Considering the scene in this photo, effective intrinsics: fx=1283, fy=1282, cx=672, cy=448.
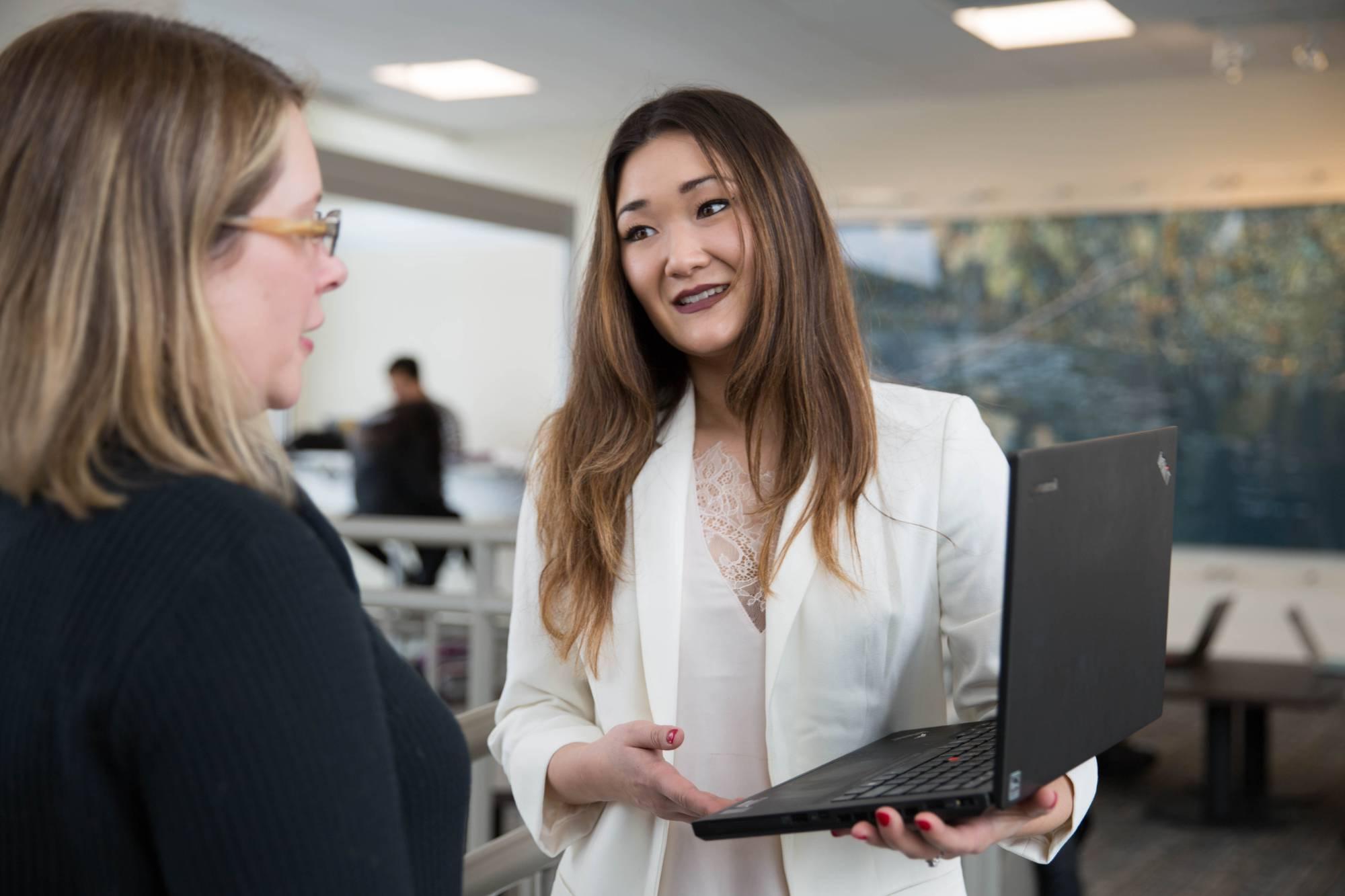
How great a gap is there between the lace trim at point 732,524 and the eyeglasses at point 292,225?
0.67 metres

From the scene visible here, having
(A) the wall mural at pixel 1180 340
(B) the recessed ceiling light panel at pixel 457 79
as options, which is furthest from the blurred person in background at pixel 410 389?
(A) the wall mural at pixel 1180 340

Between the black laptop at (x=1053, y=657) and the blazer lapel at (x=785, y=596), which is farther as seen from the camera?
the blazer lapel at (x=785, y=596)

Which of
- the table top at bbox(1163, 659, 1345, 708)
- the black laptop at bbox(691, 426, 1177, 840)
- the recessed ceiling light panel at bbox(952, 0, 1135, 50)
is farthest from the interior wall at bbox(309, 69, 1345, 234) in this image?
the black laptop at bbox(691, 426, 1177, 840)

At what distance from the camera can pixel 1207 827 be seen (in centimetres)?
487

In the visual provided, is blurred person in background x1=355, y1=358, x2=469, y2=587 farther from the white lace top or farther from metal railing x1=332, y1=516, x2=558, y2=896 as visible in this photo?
the white lace top

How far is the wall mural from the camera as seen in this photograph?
725cm

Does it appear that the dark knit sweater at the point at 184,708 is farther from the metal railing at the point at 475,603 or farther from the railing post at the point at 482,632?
the railing post at the point at 482,632

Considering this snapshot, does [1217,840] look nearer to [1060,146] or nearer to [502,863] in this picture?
[502,863]

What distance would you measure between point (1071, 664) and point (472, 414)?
11.7 metres

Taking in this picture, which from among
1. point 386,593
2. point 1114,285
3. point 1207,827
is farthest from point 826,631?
point 1114,285

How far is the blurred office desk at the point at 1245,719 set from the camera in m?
4.81

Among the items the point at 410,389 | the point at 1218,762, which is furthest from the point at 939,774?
the point at 410,389

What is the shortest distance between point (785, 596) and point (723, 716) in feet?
0.51

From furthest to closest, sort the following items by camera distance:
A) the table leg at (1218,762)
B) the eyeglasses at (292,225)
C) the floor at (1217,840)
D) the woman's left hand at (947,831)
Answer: the table leg at (1218,762) < the floor at (1217,840) < the woman's left hand at (947,831) < the eyeglasses at (292,225)
